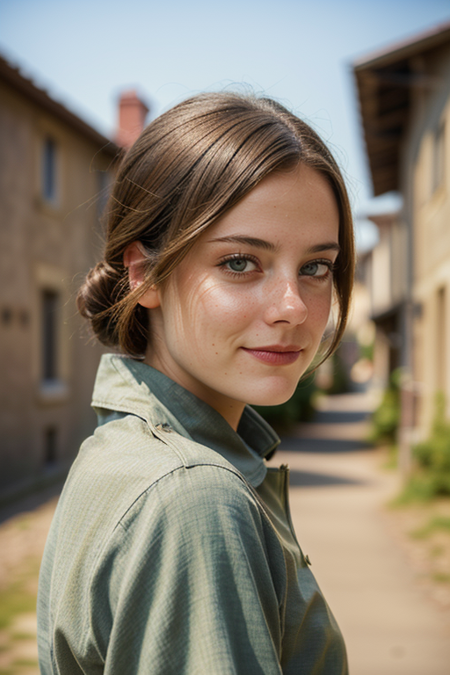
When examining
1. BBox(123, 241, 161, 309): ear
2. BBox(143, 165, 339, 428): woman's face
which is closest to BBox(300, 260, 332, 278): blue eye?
BBox(143, 165, 339, 428): woman's face

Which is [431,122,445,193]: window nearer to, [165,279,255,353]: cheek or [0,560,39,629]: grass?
[0,560,39,629]: grass

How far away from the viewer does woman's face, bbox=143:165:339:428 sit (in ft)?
3.64

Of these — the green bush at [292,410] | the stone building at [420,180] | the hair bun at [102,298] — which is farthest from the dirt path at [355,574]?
the green bush at [292,410]

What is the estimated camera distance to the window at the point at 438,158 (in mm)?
8789

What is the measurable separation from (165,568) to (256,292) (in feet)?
1.69

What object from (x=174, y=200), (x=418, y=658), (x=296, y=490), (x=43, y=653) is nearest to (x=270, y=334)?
(x=174, y=200)

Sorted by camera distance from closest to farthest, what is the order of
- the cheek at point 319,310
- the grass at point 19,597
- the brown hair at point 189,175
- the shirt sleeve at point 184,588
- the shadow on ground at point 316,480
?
1. the shirt sleeve at point 184,588
2. the brown hair at point 189,175
3. the cheek at point 319,310
4. the grass at point 19,597
5. the shadow on ground at point 316,480

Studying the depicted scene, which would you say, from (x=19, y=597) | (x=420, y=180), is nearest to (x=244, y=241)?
(x=19, y=597)

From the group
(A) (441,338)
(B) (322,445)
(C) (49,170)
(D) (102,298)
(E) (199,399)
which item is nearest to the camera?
(E) (199,399)

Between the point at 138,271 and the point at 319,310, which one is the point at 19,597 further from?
the point at 319,310

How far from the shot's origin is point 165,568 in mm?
826

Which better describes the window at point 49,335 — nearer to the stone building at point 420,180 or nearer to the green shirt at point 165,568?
the stone building at point 420,180

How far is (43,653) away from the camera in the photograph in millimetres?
1173

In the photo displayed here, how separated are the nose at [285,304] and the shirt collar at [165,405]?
231 millimetres
